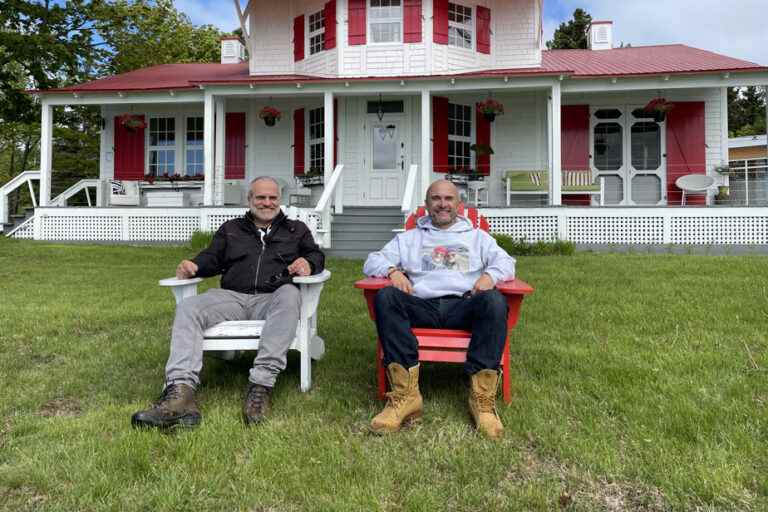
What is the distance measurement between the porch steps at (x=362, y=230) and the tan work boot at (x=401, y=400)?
693 cm

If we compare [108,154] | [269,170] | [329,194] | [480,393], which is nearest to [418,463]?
[480,393]

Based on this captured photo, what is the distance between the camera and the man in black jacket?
8.36 feet

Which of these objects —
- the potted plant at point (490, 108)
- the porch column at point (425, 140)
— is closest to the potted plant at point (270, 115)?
the porch column at point (425, 140)

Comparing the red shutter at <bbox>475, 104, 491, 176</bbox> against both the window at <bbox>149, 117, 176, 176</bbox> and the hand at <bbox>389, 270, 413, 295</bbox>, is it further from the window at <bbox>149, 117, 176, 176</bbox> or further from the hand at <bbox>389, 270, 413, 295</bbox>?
the hand at <bbox>389, 270, 413, 295</bbox>

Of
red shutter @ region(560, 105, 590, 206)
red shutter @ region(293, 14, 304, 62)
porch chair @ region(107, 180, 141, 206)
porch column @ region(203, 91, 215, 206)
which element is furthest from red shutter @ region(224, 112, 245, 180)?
red shutter @ region(560, 105, 590, 206)

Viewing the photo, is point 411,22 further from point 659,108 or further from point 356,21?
point 659,108

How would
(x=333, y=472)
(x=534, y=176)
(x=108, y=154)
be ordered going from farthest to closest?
(x=108, y=154)
(x=534, y=176)
(x=333, y=472)

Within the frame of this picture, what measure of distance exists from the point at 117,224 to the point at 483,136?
8367 mm

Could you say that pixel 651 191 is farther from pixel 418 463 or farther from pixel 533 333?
pixel 418 463

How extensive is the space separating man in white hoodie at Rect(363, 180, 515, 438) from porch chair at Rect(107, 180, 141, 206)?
35.0 feet

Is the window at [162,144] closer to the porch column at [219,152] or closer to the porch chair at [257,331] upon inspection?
the porch column at [219,152]

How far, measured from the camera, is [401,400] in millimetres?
2502

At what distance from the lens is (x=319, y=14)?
40.6 ft

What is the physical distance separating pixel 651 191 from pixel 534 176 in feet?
10.4
